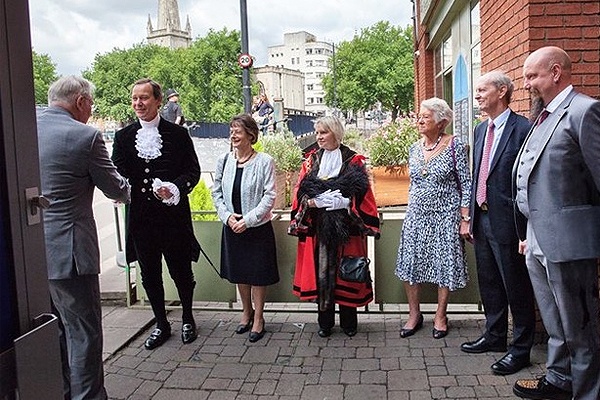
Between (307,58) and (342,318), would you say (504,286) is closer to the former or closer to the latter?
(342,318)

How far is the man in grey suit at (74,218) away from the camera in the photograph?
3.17 meters

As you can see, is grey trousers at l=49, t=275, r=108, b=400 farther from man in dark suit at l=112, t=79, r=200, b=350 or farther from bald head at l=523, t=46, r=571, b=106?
bald head at l=523, t=46, r=571, b=106

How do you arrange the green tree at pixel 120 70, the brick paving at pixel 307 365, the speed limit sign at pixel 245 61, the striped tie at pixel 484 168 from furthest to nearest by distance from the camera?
the green tree at pixel 120 70 → the speed limit sign at pixel 245 61 → the striped tie at pixel 484 168 → the brick paving at pixel 307 365

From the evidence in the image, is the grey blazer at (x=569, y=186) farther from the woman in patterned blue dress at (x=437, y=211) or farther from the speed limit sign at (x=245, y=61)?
the speed limit sign at (x=245, y=61)

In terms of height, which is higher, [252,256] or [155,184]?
[155,184]

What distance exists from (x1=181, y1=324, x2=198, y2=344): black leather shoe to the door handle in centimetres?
344

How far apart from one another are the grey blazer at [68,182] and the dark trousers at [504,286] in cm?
256

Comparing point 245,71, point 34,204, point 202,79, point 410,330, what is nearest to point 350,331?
point 410,330

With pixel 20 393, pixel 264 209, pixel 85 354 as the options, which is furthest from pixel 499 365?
pixel 20 393

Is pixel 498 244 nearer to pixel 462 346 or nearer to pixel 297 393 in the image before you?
pixel 462 346

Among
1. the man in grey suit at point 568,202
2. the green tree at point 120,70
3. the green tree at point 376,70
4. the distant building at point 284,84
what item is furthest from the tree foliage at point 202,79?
the man in grey suit at point 568,202

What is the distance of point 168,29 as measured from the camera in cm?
11144

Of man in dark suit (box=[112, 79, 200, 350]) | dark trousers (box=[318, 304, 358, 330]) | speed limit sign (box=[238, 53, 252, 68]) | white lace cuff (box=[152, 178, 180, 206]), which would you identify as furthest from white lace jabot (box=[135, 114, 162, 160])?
speed limit sign (box=[238, 53, 252, 68])

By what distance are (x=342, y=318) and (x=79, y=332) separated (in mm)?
2214
